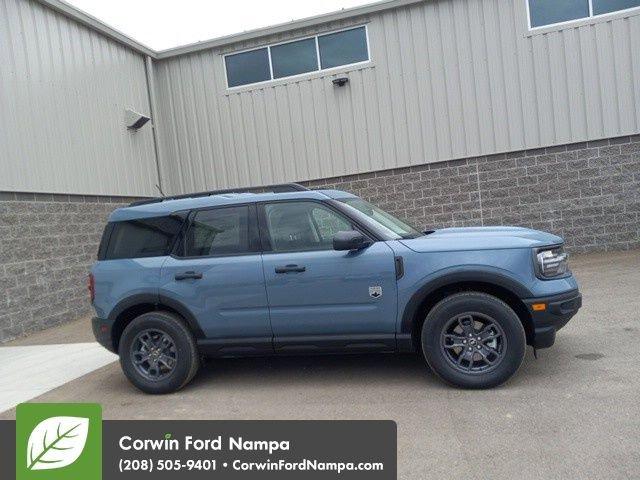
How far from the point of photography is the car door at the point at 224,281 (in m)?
4.97

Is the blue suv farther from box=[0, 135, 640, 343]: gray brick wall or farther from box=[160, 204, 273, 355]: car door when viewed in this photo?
box=[0, 135, 640, 343]: gray brick wall

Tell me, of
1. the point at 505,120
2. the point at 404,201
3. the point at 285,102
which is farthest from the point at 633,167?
the point at 285,102

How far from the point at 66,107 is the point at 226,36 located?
4206mm

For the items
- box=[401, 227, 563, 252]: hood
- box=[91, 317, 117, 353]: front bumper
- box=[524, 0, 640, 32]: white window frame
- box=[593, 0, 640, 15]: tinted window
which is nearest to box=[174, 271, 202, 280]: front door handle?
box=[91, 317, 117, 353]: front bumper

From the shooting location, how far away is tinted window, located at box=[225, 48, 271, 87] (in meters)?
12.6

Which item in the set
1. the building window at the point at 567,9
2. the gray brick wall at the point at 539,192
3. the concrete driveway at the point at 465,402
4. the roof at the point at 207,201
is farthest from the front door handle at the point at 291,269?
→ the building window at the point at 567,9

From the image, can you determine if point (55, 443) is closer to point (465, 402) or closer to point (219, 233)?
point (219, 233)

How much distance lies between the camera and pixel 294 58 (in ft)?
40.8

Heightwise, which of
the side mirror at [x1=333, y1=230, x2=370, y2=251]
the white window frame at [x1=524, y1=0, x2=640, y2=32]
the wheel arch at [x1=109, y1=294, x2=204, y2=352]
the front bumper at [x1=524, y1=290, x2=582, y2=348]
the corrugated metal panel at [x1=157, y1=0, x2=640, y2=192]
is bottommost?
the front bumper at [x1=524, y1=290, x2=582, y2=348]

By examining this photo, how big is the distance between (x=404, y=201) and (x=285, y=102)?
3.52 m

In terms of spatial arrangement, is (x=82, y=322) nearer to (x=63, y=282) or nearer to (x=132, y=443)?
(x=63, y=282)

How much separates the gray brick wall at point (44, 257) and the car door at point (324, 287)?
5545mm

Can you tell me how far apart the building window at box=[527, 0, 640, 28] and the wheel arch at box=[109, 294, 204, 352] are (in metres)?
9.56

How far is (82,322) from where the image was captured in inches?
384
